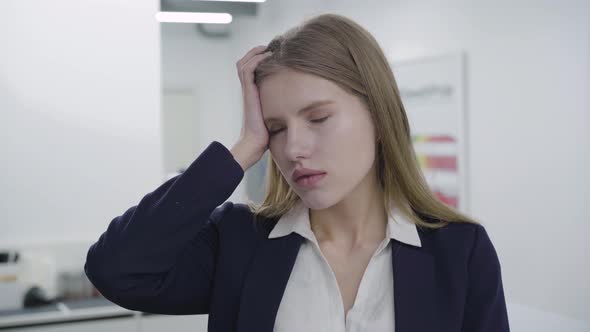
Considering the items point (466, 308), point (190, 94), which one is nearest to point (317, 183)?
point (466, 308)

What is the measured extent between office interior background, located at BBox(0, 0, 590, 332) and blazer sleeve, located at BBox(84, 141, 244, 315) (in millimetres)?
2017

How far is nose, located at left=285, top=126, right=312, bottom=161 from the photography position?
123 centimetres

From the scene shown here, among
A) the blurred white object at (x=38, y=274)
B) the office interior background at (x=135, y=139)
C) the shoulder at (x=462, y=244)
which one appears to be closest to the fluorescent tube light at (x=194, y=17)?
the office interior background at (x=135, y=139)

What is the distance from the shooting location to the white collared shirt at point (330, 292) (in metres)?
1.20

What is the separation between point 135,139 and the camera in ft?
12.7

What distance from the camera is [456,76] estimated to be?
14.4ft

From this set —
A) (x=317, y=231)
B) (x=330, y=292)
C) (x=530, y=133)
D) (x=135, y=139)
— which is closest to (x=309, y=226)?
(x=317, y=231)

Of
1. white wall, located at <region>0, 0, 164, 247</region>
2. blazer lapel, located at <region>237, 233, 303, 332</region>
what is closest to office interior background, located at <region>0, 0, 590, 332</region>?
white wall, located at <region>0, 0, 164, 247</region>

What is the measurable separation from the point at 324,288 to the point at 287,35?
478 millimetres

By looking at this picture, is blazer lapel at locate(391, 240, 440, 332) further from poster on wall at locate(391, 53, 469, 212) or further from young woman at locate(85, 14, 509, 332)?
poster on wall at locate(391, 53, 469, 212)

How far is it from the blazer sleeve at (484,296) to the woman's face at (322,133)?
10.3 inches

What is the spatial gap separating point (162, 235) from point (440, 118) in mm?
3611

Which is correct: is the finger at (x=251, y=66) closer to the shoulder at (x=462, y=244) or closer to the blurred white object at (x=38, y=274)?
the shoulder at (x=462, y=244)

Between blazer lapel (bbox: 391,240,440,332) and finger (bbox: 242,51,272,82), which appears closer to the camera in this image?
blazer lapel (bbox: 391,240,440,332)
